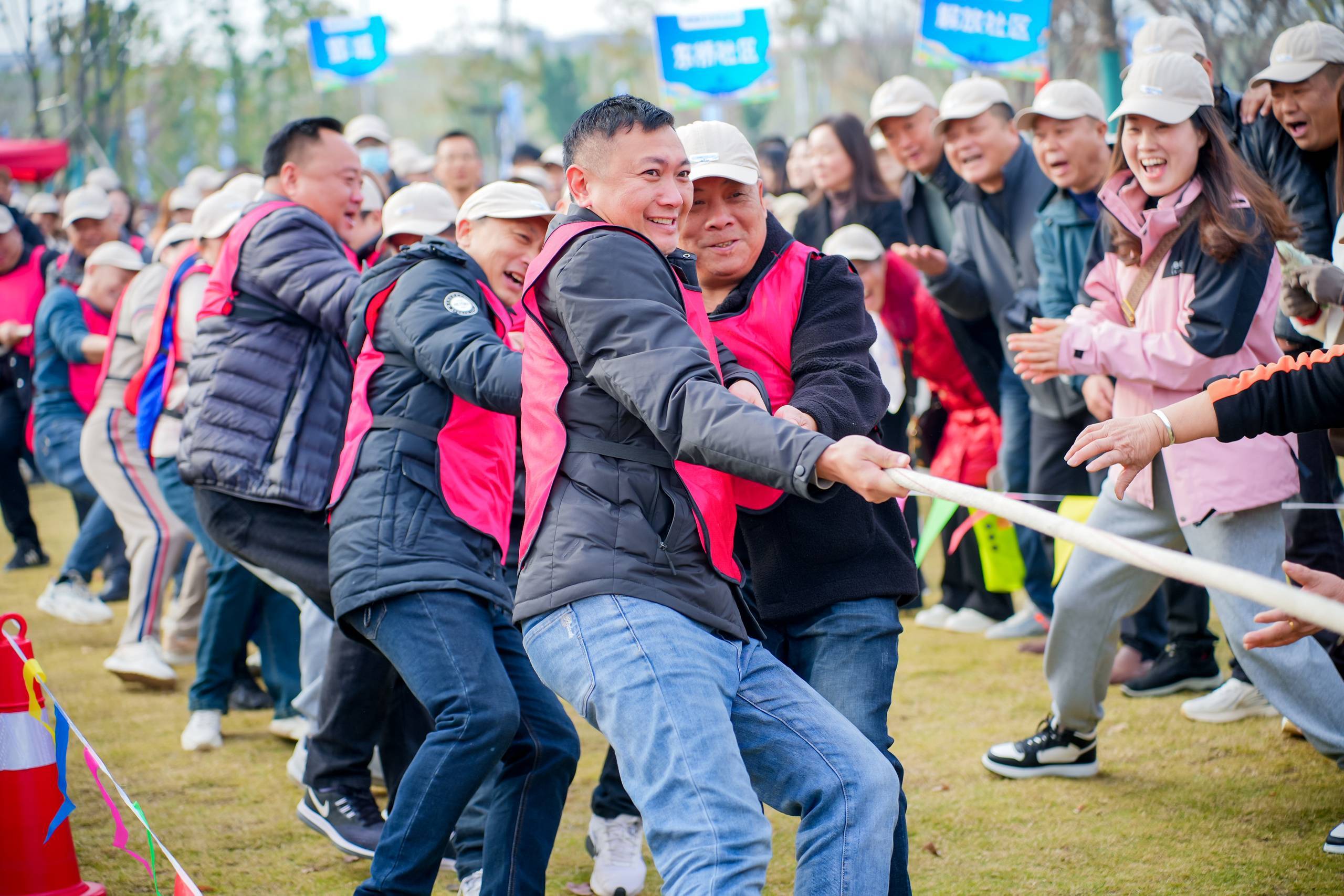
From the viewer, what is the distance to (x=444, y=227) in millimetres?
4855

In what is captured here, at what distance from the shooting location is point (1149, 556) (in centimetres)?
203

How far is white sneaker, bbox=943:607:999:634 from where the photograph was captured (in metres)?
7.03

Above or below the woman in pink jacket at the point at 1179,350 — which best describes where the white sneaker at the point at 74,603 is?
below

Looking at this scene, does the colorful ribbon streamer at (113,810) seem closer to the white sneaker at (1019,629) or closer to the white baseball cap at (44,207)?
the white sneaker at (1019,629)

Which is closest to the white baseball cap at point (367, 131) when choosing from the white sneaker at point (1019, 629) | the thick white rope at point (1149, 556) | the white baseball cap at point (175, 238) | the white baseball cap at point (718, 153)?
the white baseball cap at point (175, 238)

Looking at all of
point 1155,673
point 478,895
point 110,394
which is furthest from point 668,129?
point 110,394

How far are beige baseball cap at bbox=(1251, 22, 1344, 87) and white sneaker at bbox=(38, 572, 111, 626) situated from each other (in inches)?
274

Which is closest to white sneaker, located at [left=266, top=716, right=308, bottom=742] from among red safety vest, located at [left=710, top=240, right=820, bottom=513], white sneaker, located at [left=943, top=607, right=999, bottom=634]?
red safety vest, located at [left=710, top=240, right=820, bottom=513]

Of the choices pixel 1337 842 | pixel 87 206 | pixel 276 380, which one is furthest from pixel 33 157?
pixel 1337 842

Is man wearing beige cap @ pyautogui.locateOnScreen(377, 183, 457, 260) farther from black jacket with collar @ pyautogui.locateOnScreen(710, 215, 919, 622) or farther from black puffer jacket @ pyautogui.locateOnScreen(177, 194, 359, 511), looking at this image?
black jacket with collar @ pyautogui.locateOnScreen(710, 215, 919, 622)

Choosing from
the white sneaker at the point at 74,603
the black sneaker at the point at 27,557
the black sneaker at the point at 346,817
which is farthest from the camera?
the black sneaker at the point at 27,557

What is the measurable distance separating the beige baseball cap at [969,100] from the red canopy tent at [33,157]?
45.9 ft

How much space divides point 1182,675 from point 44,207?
40.6 feet

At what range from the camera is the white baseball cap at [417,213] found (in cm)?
478
